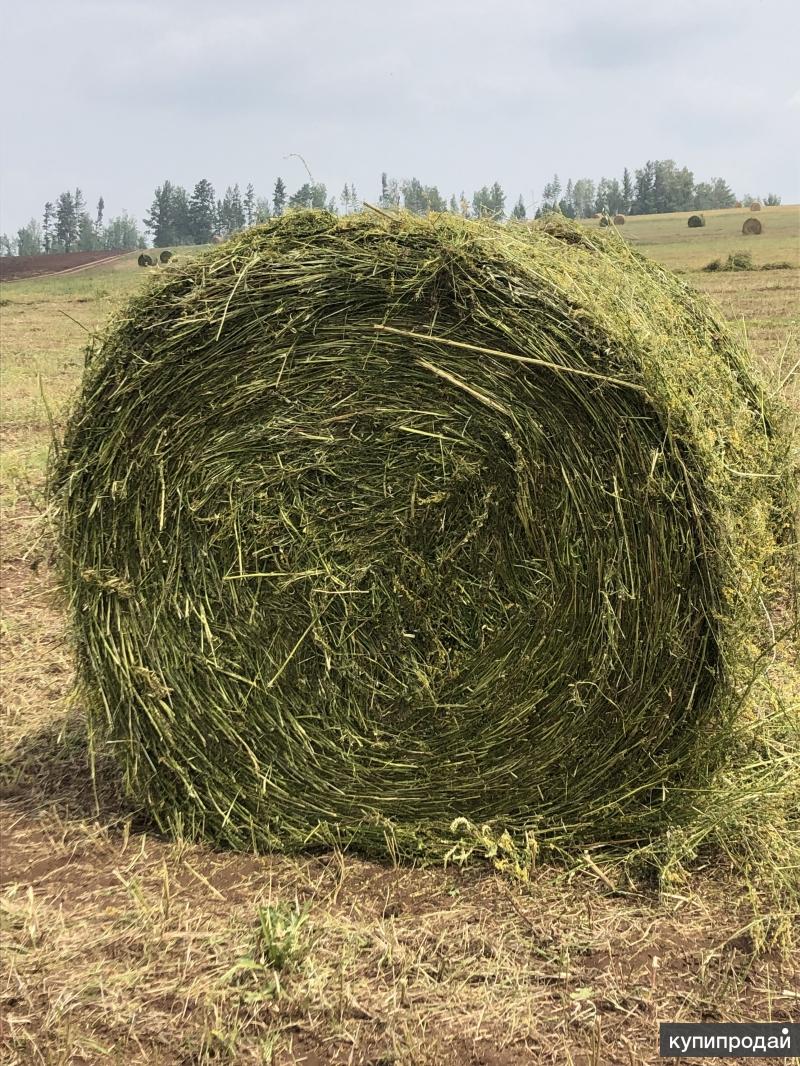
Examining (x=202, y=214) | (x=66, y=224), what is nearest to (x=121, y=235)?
(x=66, y=224)

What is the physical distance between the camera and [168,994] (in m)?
2.76

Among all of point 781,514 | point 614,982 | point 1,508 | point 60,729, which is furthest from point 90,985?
point 1,508

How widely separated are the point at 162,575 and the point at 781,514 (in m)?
2.88

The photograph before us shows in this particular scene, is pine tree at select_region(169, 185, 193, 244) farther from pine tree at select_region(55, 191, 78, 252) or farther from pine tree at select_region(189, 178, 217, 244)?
pine tree at select_region(55, 191, 78, 252)

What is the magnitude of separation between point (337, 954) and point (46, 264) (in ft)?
206

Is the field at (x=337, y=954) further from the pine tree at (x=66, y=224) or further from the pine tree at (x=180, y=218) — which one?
the pine tree at (x=66, y=224)

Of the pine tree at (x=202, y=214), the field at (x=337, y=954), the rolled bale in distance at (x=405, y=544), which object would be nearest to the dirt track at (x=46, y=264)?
the pine tree at (x=202, y=214)

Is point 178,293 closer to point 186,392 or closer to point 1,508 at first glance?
point 186,392

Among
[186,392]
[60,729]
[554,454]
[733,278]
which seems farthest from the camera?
[733,278]

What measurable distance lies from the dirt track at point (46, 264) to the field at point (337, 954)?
5337 cm

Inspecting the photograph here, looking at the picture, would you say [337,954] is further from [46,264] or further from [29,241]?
[29,241]

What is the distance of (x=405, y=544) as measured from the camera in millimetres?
3326

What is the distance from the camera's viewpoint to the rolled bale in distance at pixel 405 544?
120 inches

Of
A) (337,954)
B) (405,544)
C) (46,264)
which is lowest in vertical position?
(337,954)
